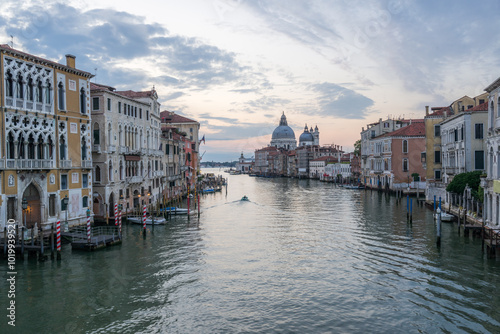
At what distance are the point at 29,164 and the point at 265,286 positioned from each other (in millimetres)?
14864

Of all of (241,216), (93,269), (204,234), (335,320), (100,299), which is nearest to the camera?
(335,320)

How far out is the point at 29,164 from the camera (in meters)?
22.4

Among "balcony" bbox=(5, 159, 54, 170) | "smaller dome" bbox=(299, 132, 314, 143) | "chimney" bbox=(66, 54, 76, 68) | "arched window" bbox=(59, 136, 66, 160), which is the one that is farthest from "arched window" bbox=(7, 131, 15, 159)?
"smaller dome" bbox=(299, 132, 314, 143)

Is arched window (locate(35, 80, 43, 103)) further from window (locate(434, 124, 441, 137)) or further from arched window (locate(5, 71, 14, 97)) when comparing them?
window (locate(434, 124, 441, 137))

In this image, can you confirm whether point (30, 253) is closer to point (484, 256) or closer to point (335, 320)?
point (335, 320)

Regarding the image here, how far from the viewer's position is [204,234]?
90.8 feet

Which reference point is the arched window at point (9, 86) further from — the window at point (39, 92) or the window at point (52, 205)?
the window at point (52, 205)

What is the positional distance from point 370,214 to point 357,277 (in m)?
21.2

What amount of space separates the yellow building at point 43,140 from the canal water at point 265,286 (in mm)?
3581

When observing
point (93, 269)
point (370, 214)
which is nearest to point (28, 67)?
point (93, 269)

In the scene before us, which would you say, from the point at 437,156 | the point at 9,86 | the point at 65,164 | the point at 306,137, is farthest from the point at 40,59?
the point at 306,137

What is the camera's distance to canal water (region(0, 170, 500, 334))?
12.9 meters

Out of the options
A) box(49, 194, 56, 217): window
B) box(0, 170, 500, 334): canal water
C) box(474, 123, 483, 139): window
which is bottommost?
box(0, 170, 500, 334): canal water

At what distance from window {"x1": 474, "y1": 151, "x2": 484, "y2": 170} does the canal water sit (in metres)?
7.27
